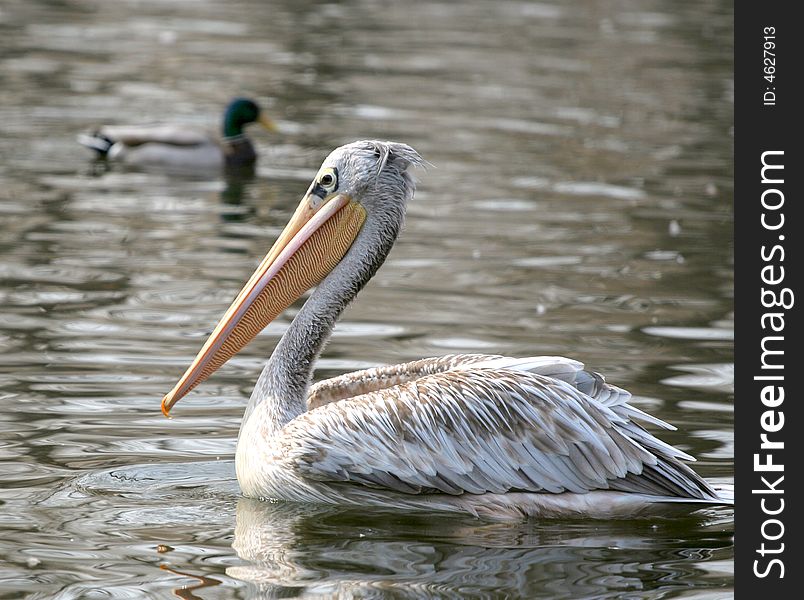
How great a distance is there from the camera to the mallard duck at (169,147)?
12453 millimetres

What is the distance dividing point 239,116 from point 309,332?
7786 mm

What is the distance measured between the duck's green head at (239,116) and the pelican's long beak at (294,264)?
7326 millimetres

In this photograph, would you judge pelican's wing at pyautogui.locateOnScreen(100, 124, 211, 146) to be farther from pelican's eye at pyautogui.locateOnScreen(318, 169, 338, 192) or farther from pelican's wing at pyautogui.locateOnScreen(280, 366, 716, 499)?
pelican's wing at pyautogui.locateOnScreen(280, 366, 716, 499)

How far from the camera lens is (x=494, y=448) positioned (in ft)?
17.1

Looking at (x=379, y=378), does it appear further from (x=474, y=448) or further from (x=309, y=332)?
(x=474, y=448)

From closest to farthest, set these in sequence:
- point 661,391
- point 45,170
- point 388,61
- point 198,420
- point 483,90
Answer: point 198,420 < point 661,391 < point 45,170 < point 483,90 < point 388,61

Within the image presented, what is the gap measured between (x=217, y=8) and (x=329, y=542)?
710 inches

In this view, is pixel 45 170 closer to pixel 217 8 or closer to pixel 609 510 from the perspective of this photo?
pixel 609 510

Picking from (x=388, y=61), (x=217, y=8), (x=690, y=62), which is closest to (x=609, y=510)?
(x=388, y=61)

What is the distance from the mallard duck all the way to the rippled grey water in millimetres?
253

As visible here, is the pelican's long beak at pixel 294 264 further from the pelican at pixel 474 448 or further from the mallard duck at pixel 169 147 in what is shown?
the mallard duck at pixel 169 147

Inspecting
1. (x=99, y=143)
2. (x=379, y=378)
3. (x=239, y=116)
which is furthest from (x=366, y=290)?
(x=239, y=116)

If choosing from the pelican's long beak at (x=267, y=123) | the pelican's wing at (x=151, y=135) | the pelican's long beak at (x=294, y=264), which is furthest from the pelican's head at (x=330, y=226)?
the pelican's long beak at (x=267, y=123)

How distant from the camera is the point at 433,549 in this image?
5.01 metres
